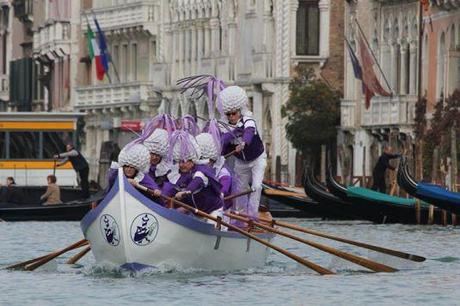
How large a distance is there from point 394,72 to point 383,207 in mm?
19382

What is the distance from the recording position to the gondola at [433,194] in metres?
43.3

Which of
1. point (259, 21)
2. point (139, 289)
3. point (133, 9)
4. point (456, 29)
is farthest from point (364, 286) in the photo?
point (133, 9)

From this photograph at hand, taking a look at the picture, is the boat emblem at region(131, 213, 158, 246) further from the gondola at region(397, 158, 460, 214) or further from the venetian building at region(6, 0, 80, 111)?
the venetian building at region(6, 0, 80, 111)

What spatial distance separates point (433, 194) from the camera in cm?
4334

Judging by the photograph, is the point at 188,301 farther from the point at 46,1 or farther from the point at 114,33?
the point at 46,1

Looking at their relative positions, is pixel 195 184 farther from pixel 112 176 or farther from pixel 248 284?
pixel 248 284

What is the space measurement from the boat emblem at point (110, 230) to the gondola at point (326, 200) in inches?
752

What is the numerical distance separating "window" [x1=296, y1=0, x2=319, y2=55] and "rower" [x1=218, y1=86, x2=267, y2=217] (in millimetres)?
39089

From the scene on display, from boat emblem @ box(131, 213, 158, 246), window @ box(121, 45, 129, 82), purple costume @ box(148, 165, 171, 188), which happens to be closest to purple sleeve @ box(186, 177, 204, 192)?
purple costume @ box(148, 165, 171, 188)

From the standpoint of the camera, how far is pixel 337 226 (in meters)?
47.6

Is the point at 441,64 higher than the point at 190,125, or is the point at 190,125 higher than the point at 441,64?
the point at 441,64

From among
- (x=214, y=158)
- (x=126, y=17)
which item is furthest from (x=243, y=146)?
(x=126, y=17)

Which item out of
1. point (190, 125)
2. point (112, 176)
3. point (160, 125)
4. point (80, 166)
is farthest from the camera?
point (80, 166)

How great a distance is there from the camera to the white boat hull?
28938mm
